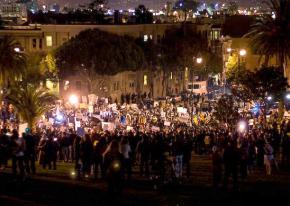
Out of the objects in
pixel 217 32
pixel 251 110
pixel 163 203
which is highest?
pixel 217 32

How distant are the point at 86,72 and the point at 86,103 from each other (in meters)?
21.9

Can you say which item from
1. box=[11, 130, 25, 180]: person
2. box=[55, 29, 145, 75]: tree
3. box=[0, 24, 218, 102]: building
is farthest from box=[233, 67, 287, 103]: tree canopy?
box=[0, 24, 218, 102]: building

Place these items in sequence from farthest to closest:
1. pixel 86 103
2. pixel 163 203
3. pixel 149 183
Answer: pixel 86 103 → pixel 149 183 → pixel 163 203

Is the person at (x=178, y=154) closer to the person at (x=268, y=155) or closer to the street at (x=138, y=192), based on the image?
the street at (x=138, y=192)

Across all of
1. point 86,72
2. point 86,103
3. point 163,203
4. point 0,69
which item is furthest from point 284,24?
point 163,203

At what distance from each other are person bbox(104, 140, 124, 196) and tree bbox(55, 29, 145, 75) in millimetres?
58272

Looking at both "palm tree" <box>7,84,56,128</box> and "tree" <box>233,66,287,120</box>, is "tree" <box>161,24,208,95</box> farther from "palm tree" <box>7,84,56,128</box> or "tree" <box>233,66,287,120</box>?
"palm tree" <box>7,84,56,128</box>

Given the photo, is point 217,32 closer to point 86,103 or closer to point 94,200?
point 86,103

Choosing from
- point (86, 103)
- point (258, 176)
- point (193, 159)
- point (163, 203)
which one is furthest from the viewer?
point (86, 103)

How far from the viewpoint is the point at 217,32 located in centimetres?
11219

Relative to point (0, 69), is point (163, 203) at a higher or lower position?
lower

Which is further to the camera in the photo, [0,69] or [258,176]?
[0,69]

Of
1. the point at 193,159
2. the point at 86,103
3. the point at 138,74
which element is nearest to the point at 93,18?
the point at 138,74

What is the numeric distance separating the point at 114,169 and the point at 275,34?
39.9m
